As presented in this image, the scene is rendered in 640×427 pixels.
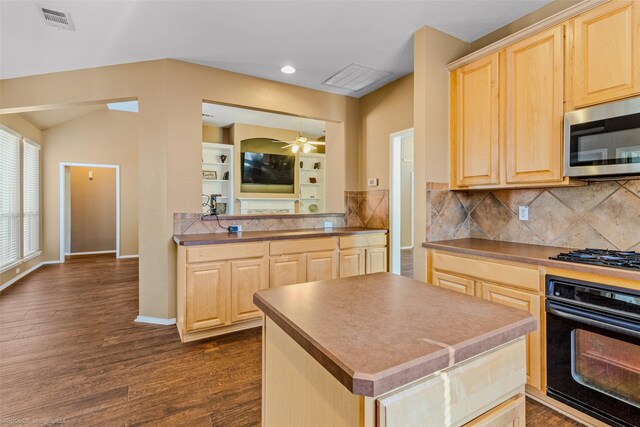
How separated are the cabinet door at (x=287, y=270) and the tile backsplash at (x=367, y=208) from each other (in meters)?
1.28

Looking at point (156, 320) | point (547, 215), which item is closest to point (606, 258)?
point (547, 215)

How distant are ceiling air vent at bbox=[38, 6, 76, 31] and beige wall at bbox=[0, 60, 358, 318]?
29.1 inches

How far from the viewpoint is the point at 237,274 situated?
117 inches

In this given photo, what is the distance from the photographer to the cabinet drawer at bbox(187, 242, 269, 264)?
9.11 ft

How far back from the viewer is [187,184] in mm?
3297

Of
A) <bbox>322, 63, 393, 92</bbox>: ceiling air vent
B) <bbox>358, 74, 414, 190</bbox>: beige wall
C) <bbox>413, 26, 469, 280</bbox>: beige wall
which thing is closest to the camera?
<bbox>413, 26, 469, 280</bbox>: beige wall

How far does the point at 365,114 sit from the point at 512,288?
304 cm

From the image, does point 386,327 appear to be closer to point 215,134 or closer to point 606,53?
point 606,53

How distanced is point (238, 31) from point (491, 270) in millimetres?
2840

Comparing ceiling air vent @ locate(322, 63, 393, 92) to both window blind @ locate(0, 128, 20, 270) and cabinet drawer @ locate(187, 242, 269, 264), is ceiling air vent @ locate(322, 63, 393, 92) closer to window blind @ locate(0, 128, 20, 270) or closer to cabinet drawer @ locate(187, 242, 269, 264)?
cabinet drawer @ locate(187, 242, 269, 264)

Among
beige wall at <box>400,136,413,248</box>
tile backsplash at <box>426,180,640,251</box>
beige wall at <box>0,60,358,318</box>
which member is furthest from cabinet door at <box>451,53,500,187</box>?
beige wall at <box>400,136,413,248</box>

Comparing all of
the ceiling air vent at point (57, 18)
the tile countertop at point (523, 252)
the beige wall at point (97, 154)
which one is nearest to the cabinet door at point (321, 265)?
the tile countertop at point (523, 252)

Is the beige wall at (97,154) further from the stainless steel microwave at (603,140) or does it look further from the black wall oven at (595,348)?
the black wall oven at (595,348)

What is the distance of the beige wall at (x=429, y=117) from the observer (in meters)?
2.69
